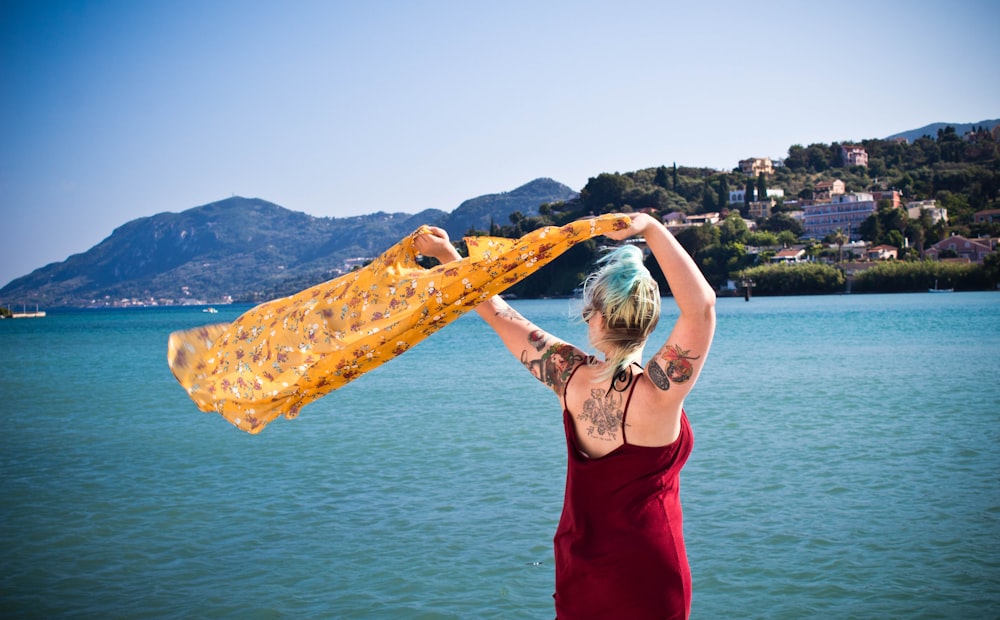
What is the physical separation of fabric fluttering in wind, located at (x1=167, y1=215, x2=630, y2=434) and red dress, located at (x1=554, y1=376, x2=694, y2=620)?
2.40 ft

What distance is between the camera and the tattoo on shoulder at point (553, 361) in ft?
8.83

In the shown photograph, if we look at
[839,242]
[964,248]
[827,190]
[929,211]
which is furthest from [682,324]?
[827,190]

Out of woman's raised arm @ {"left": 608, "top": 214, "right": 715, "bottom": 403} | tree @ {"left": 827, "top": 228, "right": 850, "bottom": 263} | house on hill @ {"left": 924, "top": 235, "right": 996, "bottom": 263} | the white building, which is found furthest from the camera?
the white building

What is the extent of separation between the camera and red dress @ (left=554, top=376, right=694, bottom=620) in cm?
249

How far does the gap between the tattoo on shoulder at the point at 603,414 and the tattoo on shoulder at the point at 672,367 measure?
13cm

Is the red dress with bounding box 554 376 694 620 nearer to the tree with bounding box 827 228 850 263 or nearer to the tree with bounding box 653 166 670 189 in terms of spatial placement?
the tree with bounding box 827 228 850 263

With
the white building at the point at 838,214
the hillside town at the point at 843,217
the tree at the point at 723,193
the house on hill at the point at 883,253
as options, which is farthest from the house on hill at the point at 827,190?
the house on hill at the point at 883,253

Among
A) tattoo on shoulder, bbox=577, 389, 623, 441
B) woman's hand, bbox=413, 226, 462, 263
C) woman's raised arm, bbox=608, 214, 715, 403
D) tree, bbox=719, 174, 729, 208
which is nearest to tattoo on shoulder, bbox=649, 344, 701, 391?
woman's raised arm, bbox=608, 214, 715, 403

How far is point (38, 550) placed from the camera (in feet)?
29.6

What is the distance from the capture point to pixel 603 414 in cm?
252

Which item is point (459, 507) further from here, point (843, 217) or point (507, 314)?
point (843, 217)

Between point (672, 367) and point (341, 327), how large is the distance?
1602 millimetres

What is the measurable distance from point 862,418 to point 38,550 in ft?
43.9

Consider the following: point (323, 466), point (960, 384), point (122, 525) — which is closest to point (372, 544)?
point (122, 525)
